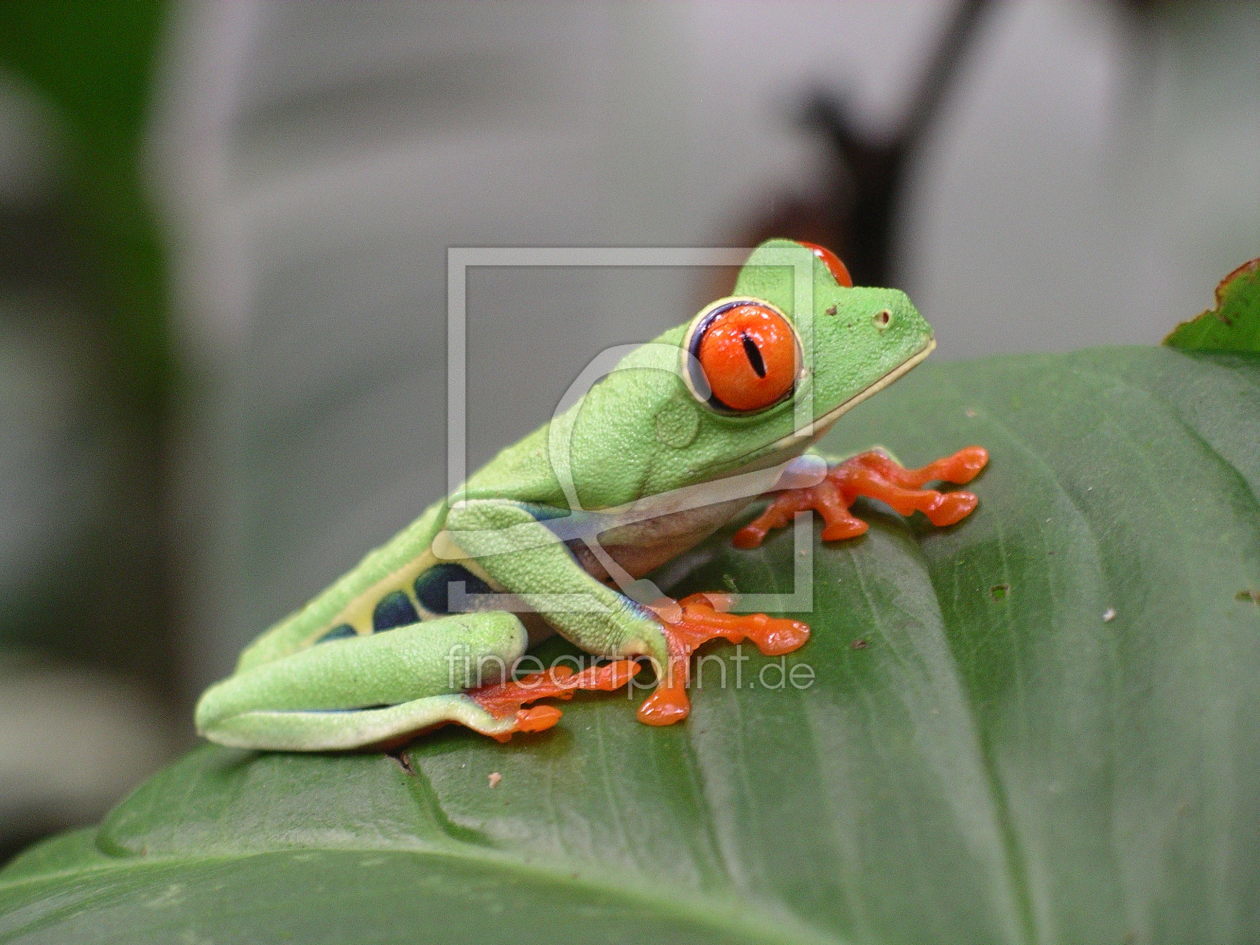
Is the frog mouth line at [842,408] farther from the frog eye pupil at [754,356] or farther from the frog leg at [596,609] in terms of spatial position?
the frog leg at [596,609]

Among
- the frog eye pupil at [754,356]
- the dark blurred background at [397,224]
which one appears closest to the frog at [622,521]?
the frog eye pupil at [754,356]

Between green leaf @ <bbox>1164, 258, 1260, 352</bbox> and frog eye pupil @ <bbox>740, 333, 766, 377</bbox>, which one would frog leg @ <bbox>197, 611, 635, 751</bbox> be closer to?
frog eye pupil @ <bbox>740, 333, 766, 377</bbox>

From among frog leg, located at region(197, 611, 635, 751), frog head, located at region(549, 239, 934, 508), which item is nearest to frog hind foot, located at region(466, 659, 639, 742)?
frog leg, located at region(197, 611, 635, 751)

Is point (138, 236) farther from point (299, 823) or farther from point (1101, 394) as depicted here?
point (1101, 394)

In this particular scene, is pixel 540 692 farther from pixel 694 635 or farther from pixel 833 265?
pixel 833 265

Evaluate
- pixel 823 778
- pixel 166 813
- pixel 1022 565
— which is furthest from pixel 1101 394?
pixel 166 813

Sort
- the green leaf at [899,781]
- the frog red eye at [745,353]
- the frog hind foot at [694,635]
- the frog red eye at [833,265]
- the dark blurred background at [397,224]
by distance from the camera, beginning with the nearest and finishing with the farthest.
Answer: the green leaf at [899,781] → the frog hind foot at [694,635] → the frog red eye at [745,353] → the frog red eye at [833,265] → the dark blurred background at [397,224]
